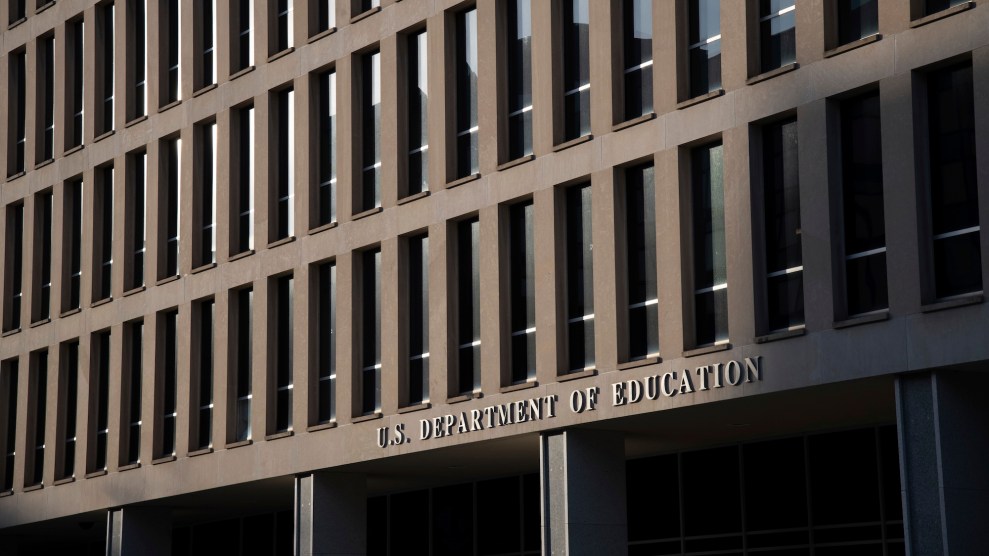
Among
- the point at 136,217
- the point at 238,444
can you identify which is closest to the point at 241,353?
the point at 238,444

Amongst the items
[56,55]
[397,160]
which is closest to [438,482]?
[397,160]

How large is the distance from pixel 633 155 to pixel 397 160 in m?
5.98

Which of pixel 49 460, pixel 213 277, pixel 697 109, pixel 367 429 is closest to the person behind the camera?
pixel 697 109

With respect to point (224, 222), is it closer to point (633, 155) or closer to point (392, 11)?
point (392, 11)

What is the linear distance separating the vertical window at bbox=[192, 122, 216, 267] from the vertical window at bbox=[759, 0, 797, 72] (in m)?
14.8

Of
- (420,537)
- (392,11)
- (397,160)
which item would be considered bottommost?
(420,537)

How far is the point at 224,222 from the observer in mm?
37469

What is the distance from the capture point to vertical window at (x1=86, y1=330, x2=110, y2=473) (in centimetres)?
4091

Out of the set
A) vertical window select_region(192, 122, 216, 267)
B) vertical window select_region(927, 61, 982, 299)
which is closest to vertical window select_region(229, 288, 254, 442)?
vertical window select_region(192, 122, 216, 267)

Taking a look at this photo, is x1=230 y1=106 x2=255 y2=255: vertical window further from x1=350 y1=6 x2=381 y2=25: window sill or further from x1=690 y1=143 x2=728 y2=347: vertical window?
x1=690 y1=143 x2=728 y2=347: vertical window

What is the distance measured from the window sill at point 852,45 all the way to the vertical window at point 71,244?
21874 mm

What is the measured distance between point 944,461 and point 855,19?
630 cm

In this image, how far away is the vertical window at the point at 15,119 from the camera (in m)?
45.6

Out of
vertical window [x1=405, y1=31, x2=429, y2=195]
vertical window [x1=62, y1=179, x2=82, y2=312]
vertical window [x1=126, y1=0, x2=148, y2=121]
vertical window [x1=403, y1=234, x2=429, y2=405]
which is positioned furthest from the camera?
vertical window [x1=62, y1=179, x2=82, y2=312]
